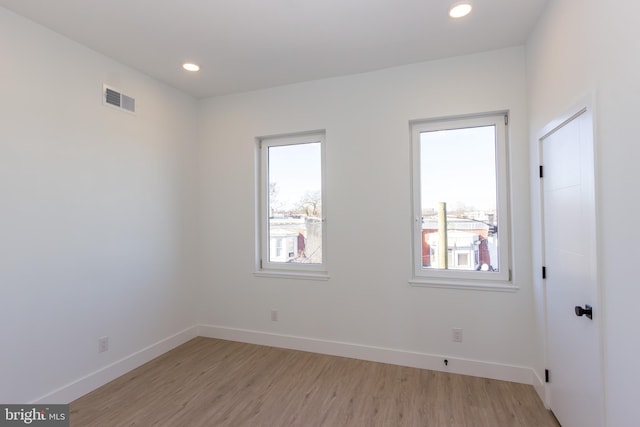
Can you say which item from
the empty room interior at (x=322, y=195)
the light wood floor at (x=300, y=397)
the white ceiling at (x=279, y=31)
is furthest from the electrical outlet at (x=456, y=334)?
the white ceiling at (x=279, y=31)

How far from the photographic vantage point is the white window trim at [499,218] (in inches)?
108

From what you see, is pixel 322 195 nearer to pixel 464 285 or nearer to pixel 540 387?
pixel 464 285

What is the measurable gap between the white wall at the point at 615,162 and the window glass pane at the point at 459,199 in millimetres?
1089

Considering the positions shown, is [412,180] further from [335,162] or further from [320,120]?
[320,120]

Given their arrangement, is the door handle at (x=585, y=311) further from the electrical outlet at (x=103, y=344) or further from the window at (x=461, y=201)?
the electrical outlet at (x=103, y=344)

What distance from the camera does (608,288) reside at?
Answer: 147 cm

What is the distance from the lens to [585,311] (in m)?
1.65

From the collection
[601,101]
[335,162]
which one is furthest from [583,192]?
[335,162]

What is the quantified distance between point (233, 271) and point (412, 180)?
2306mm

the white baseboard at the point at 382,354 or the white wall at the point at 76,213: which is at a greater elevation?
the white wall at the point at 76,213

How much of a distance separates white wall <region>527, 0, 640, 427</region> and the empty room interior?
1 cm

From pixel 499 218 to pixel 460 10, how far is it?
5.72 ft

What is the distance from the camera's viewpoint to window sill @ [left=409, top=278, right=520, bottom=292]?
2.67 m

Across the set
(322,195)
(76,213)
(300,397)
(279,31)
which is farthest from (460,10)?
(76,213)
